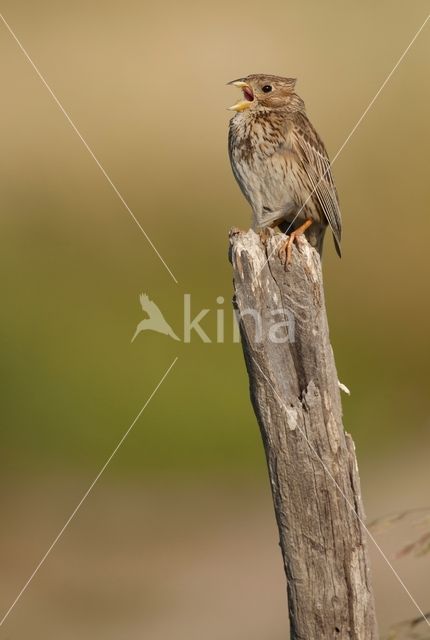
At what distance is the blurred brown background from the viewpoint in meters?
8.65

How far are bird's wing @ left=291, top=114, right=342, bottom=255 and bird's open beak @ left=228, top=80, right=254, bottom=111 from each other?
28cm

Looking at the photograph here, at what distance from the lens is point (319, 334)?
4109 mm

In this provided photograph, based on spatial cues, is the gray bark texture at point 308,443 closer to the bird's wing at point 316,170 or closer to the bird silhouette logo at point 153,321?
the bird's wing at point 316,170

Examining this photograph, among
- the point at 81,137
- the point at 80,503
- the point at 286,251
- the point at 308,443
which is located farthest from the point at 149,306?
the point at 308,443

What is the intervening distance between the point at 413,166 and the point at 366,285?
123 cm

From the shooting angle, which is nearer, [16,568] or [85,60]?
[16,568]

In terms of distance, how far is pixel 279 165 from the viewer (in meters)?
5.82

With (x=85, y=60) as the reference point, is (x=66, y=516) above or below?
below

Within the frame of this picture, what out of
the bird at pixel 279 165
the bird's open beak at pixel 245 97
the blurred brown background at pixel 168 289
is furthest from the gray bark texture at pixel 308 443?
the blurred brown background at pixel 168 289

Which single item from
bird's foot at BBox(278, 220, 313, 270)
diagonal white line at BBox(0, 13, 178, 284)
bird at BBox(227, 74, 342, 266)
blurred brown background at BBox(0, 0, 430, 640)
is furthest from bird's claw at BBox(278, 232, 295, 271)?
diagonal white line at BBox(0, 13, 178, 284)

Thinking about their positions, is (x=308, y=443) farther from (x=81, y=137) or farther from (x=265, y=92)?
(x=81, y=137)

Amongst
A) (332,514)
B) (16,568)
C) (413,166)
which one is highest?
(413,166)

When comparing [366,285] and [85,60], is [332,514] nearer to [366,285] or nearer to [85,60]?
[366,285]

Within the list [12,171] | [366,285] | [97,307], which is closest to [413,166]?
[366,285]
